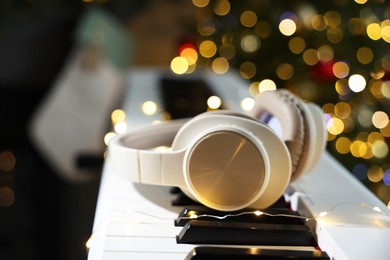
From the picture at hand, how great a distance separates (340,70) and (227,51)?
46cm

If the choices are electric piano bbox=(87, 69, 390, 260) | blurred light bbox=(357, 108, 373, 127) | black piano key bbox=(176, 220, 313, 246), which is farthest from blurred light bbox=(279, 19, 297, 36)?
black piano key bbox=(176, 220, 313, 246)

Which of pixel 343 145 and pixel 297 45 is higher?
pixel 297 45

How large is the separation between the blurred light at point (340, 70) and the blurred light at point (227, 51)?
16.3 inches

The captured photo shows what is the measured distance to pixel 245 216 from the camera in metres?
0.88

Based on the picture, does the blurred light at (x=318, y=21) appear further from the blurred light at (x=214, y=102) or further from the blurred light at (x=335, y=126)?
the blurred light at (x=214, y=102)

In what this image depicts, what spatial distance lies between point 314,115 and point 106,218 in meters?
0.33

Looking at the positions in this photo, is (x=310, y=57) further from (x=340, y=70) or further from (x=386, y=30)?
(x=386, y=30)

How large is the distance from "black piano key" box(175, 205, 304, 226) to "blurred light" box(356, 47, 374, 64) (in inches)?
65.7

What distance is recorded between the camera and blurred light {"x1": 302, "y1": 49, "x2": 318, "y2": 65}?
261cm

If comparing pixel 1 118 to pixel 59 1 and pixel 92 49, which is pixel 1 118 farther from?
pixel 59 1

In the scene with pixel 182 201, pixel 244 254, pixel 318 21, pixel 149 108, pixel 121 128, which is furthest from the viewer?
pixel 318 21

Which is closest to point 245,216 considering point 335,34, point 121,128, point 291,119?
point 291,119

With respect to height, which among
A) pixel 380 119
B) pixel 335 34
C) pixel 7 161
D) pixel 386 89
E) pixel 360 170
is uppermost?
pixel 335 34

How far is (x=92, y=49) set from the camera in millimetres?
2658
